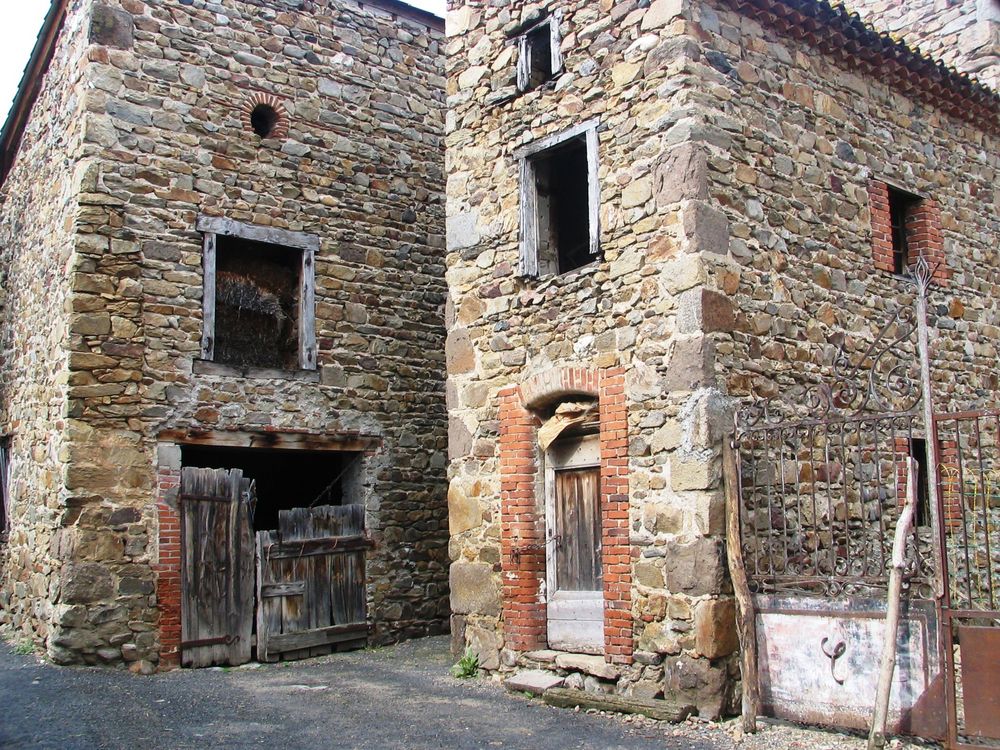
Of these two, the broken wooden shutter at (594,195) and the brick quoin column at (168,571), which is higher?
the broken wooden shutter at (594,195)

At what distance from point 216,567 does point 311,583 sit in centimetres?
102

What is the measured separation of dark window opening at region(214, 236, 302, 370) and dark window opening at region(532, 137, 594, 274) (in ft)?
9.70

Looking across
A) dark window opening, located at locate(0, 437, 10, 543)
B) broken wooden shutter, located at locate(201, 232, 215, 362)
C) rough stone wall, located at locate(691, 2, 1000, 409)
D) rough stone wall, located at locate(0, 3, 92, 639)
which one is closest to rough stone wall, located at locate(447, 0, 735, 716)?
rough stone wall, located at locate(691, 2, 1000, 409)

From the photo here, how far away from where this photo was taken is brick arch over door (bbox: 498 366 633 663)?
295 inches

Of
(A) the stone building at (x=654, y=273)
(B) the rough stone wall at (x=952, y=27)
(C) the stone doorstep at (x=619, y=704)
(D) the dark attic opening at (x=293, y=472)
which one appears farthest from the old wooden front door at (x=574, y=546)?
(B) the rough stone wall at (x=952, y=27)

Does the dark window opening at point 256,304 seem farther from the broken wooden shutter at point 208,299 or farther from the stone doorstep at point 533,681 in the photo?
the stone doorstep at point 533,681

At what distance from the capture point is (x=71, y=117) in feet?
32.0

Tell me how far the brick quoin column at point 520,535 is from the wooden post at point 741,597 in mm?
1851

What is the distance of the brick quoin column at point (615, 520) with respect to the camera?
737 centimetres

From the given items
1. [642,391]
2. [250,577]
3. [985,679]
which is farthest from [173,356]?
[985,679]

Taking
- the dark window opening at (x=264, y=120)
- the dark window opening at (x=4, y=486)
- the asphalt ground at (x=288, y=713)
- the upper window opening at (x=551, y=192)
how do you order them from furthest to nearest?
the dark window opening at (x=4, y=486), the dark window opening at (x=264, y=120), the upper window opening at (x=551, y=192), the asphalt ground at (x=288, y=713)

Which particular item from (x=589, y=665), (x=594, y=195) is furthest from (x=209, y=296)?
(x=589, y=665)

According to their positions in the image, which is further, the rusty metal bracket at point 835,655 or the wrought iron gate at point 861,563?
the rusty metal bracket at point 835,655

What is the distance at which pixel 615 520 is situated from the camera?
7.49 meters
